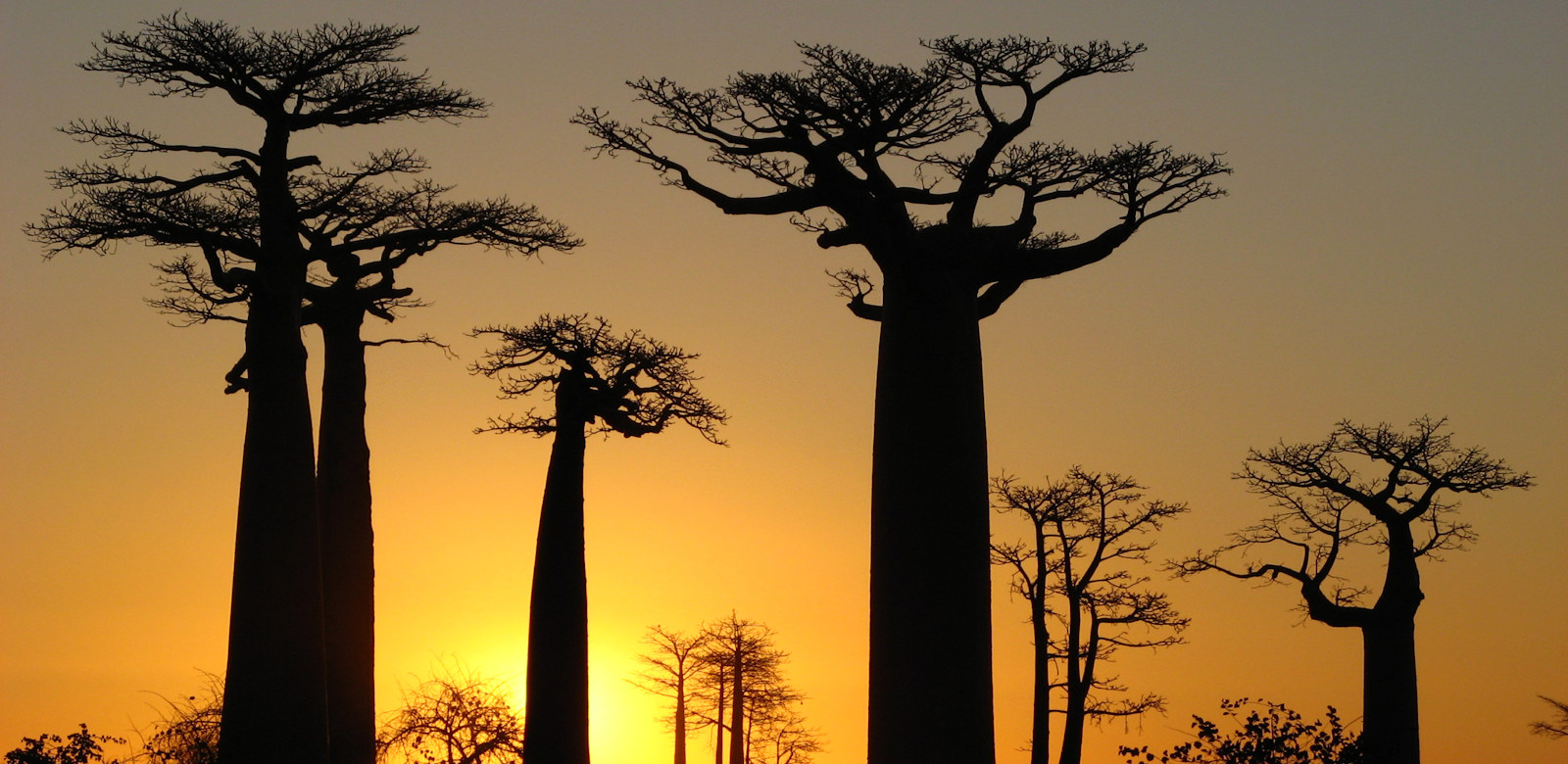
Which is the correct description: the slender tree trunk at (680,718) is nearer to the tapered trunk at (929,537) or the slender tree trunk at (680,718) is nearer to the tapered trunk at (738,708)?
the tapered trunk at (738,708)

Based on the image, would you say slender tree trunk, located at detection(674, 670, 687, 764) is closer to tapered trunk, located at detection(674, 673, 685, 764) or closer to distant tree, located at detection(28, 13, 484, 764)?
tapered trunk, located at detection(674, 673, 685, 764)

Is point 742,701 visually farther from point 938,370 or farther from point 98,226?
point 938,370

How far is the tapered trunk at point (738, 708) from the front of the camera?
25.8 m

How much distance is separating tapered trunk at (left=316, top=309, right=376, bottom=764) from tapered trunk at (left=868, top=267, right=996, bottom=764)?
7.45 meters

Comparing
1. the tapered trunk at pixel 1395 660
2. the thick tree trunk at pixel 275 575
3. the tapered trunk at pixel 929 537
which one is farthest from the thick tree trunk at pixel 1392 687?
the thick tree trunk at pixel 275 575

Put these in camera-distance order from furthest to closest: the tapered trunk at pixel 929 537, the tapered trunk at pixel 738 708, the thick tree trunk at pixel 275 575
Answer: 1. the tapered trunk at pixel 738 708
2. the thick tree trunk at pixel 275 575
3. the tapered trunk at pixel 929 537

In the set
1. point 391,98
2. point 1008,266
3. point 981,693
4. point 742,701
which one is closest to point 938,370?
point 1008,266

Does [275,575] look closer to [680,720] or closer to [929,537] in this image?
[929,537]

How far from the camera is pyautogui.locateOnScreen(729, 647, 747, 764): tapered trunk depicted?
2583cm

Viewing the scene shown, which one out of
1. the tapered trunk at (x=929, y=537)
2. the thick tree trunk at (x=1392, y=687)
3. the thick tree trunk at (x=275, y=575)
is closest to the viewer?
the tapered trunk at (x=929, y=537)

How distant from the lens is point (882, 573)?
458 inches

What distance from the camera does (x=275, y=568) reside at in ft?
48.1

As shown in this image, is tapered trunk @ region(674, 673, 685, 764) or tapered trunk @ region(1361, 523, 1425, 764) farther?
tapered trunk @ region(674, 673, 685, 764)

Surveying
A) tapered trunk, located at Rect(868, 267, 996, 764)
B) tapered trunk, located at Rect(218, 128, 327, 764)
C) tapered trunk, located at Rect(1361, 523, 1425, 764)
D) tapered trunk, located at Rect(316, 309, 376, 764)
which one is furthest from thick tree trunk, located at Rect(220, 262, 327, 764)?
tapered trunk, located at Rect(1361, 523, 1425, 764)
